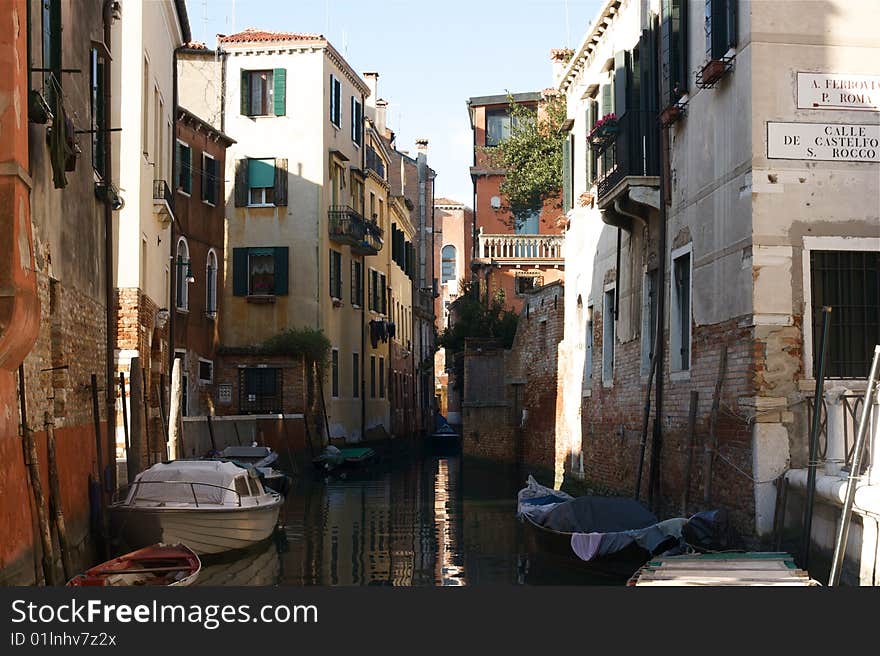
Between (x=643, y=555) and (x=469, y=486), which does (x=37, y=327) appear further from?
(x=469, y=486)

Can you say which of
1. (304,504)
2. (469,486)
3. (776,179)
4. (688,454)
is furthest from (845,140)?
(469,486)

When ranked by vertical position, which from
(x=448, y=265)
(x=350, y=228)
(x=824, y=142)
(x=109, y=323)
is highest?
(x=448, y=265)

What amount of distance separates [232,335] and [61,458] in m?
20.2

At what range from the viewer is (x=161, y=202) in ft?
68.1

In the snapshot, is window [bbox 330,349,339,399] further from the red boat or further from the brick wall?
the red boat

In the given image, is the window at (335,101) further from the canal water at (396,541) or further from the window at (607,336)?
the window at (607,336)

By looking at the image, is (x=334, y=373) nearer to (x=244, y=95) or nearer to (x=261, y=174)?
(x=261, y=174)

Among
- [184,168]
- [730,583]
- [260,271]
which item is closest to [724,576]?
[730,583]

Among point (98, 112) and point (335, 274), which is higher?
point (98, 112)

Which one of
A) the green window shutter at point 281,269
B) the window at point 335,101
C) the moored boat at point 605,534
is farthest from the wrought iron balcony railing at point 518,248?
the moored boat at point 605,534

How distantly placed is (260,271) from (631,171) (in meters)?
17.4

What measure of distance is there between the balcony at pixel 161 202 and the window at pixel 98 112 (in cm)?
496

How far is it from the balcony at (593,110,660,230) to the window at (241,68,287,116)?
Answer: 16.7 m

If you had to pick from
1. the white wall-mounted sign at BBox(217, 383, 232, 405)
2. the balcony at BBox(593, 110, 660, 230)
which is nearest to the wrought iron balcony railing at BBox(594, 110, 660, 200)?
the balcony at BBox(593, 110, 660, 230)
